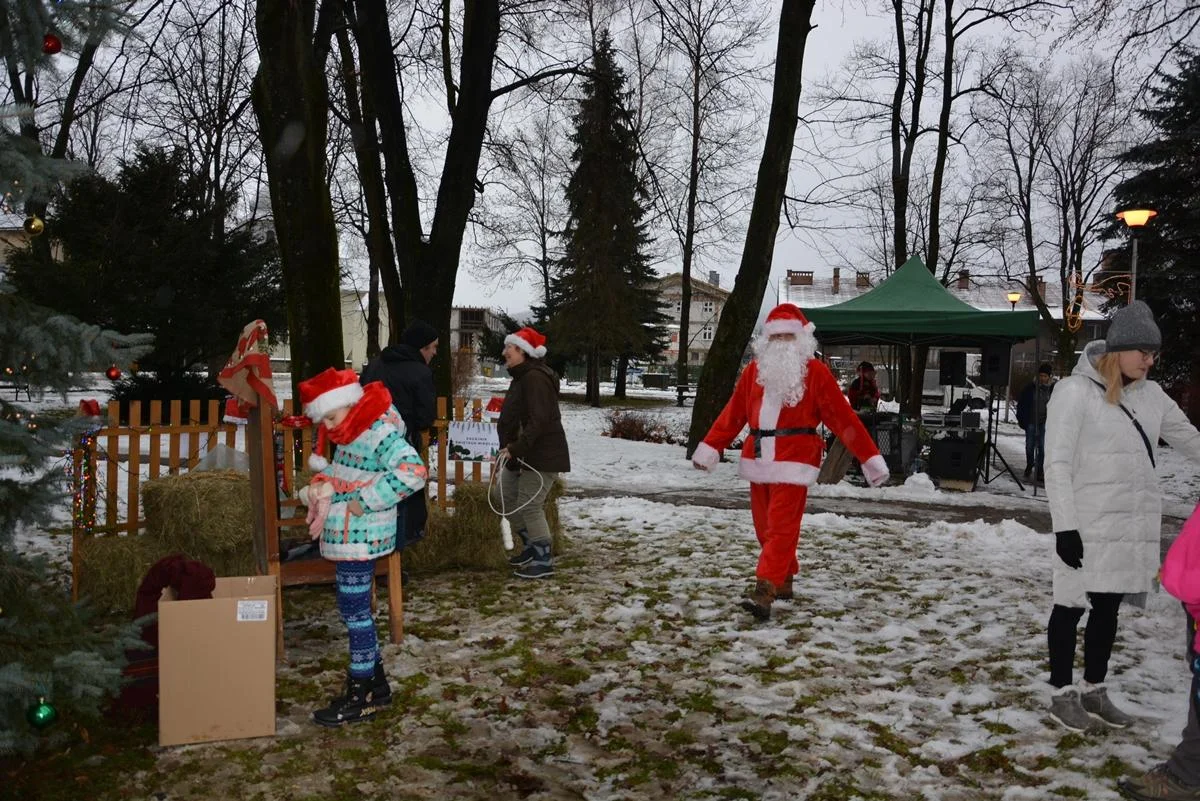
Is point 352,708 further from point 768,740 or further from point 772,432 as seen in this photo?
point 772,432

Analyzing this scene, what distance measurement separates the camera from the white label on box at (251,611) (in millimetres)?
3703

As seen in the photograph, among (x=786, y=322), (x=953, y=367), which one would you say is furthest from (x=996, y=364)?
(x=786, y=322)

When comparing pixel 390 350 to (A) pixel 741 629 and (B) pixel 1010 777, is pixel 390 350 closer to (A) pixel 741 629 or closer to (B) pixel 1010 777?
(A) pixel 741 629

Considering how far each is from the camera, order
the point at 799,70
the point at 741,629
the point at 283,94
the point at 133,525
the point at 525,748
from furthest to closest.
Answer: the point at 799,70 < the point at 283,94 < the point at 133,525 < the point at 741,629 < the point at 525,748

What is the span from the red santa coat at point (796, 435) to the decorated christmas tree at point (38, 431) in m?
3.85

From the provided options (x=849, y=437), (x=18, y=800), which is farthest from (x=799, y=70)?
(x=18, y=800)

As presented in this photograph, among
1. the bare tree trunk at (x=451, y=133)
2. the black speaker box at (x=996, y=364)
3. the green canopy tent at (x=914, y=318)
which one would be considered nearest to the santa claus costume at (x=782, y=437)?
the green canopy tent at (x=914, y=318)

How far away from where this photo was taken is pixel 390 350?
5.59m

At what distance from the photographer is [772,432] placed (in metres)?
5.76

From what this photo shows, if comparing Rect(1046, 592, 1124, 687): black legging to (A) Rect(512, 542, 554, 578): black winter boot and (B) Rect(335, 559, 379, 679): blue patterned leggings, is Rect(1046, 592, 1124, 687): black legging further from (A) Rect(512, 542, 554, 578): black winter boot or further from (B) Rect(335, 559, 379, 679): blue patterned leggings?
(A) Rect(512, 542, 554, 578): black winter boot

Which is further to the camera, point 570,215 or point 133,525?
point 570,215

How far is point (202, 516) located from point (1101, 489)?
5136 millimetres

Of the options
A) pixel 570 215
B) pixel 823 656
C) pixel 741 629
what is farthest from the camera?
pixel 570 215

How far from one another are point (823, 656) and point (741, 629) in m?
0.62
